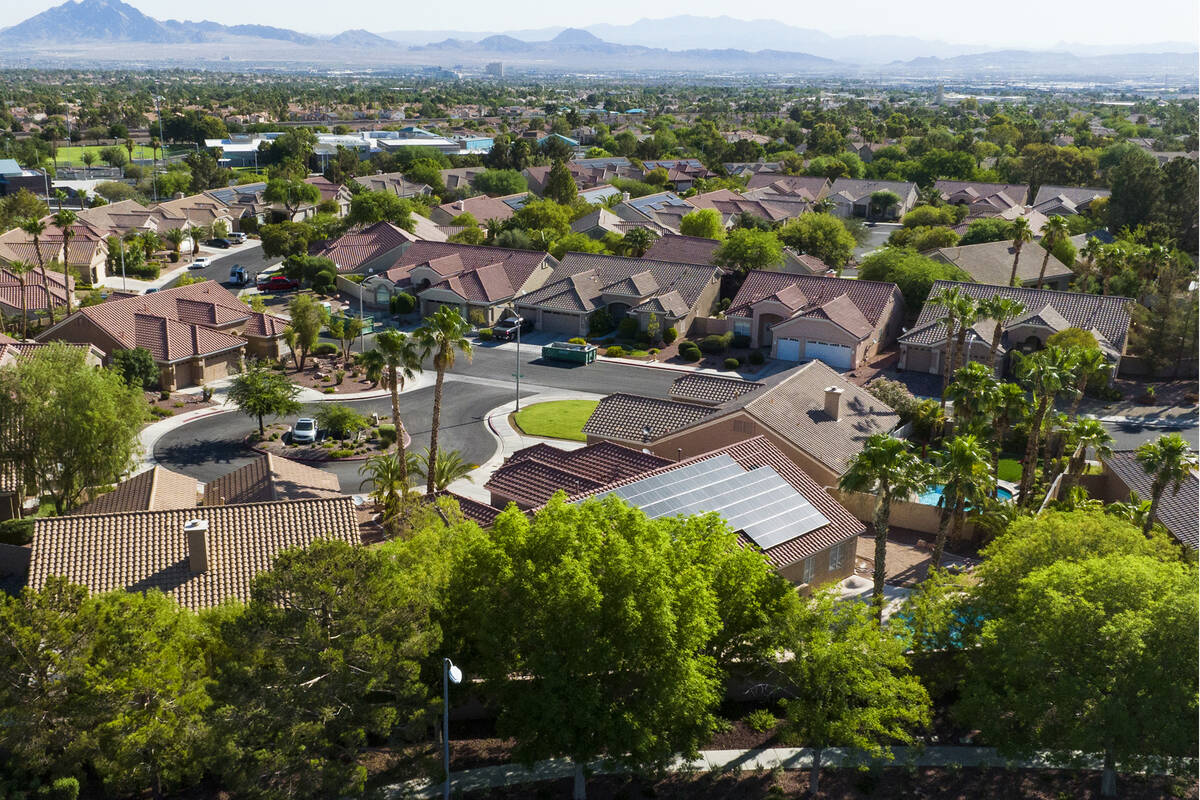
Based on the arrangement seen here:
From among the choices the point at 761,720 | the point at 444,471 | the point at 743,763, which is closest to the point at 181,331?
the point at 444,471

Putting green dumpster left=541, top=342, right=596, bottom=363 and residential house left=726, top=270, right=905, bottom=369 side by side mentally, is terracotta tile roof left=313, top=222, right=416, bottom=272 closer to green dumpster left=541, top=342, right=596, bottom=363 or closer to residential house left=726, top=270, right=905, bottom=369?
green dumpster left=541, top=342, right=596, bottom=363

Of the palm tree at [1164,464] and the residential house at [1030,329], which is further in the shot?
the residential house at [1030,329]

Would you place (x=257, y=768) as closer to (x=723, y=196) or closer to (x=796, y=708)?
(x=796, y=708)

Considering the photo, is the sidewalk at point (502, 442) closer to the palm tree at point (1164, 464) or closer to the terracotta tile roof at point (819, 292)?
the terracotta tile roof at point (819, 292)

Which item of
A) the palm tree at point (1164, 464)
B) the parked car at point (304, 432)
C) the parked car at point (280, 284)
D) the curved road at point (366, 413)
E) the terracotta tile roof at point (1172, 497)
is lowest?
the curved road at point (366, 413)

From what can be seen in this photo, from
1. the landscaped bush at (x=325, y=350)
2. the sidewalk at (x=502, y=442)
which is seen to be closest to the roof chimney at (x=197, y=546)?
the sidewalk at (x=502, y=442)

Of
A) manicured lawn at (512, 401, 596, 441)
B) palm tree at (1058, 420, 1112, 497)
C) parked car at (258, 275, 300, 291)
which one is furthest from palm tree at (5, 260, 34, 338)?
palm tree at (1058, 420, 1112, 497)
